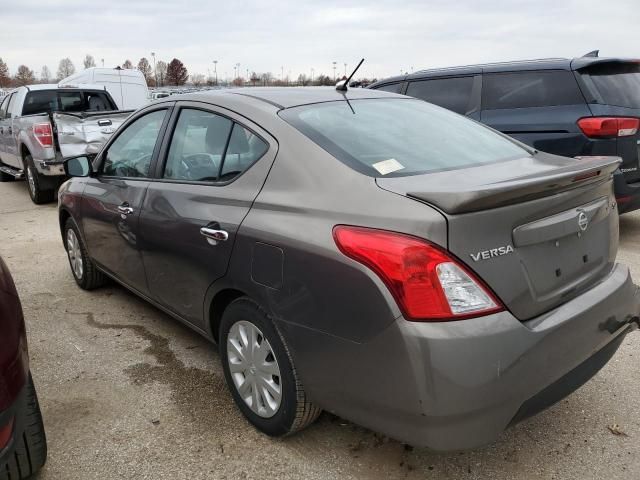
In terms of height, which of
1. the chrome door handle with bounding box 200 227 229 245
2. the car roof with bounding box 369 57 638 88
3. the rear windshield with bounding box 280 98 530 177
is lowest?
the chrome door handle with bounding box 200 227 229 245

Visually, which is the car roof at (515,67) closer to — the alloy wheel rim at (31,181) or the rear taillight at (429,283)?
the rear taillight at (429,283)

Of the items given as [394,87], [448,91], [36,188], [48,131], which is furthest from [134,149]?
[36,188]

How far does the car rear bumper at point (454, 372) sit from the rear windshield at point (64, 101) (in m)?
9.05

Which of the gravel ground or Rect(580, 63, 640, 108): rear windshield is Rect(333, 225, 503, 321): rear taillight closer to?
the gravel ground

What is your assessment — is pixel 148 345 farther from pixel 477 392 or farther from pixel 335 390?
pixel 477 392

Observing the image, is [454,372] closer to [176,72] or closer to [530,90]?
[530,90]

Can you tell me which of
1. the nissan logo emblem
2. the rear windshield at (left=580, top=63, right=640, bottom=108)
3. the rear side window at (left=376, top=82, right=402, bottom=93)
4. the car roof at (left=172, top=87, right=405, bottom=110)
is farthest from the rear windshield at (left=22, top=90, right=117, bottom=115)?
the nissan logo emblem

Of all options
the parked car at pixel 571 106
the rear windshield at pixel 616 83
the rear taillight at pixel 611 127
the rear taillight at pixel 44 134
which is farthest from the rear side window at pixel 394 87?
the rear taillight at pixel 44 134

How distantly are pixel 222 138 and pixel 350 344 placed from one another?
4.45ft

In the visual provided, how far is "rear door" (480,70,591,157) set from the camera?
17.0 feet

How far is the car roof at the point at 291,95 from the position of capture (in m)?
2.78

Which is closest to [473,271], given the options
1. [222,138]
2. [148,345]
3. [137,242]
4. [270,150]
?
[270,150]

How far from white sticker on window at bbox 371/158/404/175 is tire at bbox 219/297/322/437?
772 millimetres

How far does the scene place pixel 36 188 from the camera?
8.70m
